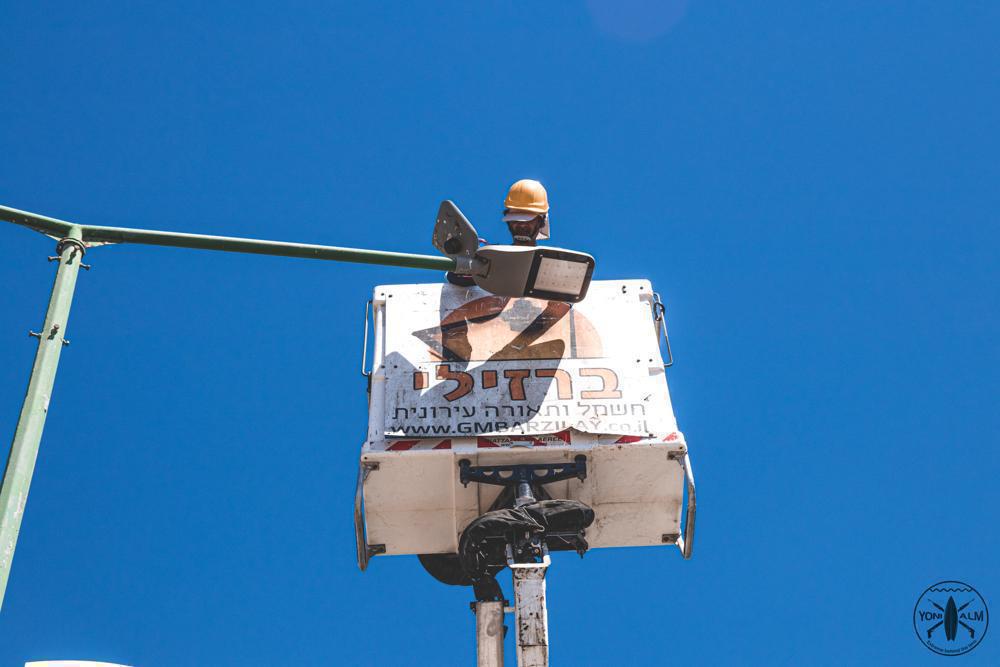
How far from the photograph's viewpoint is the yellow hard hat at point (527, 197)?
10.2 metres

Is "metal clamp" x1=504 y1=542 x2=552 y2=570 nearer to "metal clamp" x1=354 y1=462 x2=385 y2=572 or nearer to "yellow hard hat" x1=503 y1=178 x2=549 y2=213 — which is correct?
"metal clamp" x1=354 y1=462 x2=385 y2=572

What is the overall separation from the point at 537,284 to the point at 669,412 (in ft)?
5.30

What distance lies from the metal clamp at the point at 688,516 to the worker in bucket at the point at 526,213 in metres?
2.67

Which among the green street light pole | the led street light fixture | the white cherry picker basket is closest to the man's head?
the white cherry picker basket

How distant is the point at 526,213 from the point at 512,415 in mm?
2375

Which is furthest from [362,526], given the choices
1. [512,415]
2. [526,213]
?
[526,213]

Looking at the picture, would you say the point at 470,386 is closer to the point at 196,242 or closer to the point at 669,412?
the point at 669,412

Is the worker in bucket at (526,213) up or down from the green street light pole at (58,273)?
up

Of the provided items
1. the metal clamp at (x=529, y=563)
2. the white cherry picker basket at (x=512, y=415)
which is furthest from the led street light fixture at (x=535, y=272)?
the metal clamp at (x=529, y=563)

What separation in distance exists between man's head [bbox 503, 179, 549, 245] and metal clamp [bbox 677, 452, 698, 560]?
8.77 feet

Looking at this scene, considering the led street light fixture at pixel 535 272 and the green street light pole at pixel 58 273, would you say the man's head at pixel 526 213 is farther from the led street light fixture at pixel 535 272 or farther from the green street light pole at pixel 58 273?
the green street light pole at pixel 58 273

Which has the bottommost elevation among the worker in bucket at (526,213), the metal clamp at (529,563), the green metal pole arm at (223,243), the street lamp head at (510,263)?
the metal clamp at (529,563)

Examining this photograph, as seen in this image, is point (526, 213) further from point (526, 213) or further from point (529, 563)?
point (529, 563)

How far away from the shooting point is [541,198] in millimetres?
10234
